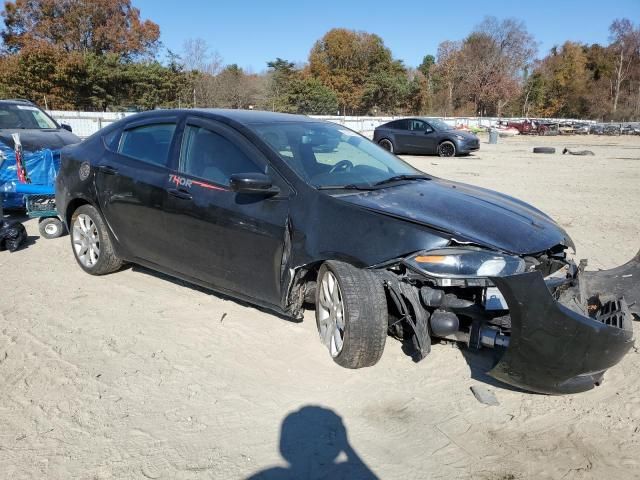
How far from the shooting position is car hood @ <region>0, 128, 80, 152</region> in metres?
8.12

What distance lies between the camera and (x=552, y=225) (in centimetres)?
382

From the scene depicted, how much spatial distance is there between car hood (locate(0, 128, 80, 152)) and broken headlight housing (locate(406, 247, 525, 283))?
714 cm

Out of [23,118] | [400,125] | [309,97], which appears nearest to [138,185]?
[23,118]

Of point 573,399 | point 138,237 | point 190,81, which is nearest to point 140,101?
point 190,81

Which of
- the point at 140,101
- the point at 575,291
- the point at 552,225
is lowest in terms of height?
the point at 575,291

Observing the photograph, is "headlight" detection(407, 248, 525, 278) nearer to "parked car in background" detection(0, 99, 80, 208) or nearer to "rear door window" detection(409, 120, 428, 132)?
"parked car in background" detection(0, 99, 80, 208)

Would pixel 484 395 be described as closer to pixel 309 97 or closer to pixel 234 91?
pixel 234 91

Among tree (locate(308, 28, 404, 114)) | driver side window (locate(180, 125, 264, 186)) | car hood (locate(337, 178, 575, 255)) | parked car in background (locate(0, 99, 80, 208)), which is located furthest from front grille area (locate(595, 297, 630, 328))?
tree (locate(308, 28, 404, 114))

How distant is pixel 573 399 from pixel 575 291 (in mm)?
689

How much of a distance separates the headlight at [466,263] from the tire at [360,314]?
33 cm

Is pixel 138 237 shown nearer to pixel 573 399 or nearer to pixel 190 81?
pixel 573 399

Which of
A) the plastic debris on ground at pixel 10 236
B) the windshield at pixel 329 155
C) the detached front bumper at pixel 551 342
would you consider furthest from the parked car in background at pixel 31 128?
the detached front bumper at pixel 551 342

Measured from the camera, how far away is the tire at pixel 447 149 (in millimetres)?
19875

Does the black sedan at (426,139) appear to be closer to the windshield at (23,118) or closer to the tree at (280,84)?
the windshield at (23,118)
